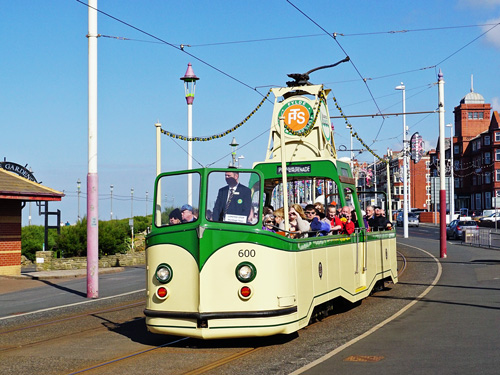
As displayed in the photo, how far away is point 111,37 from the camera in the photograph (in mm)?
19422

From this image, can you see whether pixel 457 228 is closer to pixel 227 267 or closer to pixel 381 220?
A: pixel 381 220

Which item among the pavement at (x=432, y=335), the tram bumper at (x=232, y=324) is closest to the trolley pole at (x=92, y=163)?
the pavement at (x=432, y=335)

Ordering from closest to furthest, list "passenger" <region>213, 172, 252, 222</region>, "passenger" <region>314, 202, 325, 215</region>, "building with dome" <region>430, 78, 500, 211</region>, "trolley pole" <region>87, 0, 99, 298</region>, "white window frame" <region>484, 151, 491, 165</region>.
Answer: "passenger" <region>213, 172, 252, 222</region> → "passenger" <region>314, 202, 325, 215</region> → "trolley pole" <region>87, 0, 99, 298</region> → "building with dome" <region>430, 78, 500, 211</region> → "white window frame" <region>484, 151, 491, 165</region>

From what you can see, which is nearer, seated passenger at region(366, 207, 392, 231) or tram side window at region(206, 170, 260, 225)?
tram side window at region(206, 170, 260, 225)

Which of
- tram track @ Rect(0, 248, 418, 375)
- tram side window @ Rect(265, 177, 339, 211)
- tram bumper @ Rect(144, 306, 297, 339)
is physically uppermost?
tram side window @ Rect(265, 177, 339, 211)

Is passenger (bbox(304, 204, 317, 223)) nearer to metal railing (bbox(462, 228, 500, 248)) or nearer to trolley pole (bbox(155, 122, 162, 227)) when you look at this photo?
trolley pole (bbox(155, 122, 162, 227))

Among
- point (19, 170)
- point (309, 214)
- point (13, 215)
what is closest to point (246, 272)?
point (309, 214)

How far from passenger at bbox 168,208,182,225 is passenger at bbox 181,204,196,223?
0.06 metres

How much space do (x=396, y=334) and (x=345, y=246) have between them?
2499mm

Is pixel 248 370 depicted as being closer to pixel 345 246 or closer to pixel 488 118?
pixel 345 246

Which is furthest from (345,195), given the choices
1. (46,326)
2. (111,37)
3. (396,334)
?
(111,37)

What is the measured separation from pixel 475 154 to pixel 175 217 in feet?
359

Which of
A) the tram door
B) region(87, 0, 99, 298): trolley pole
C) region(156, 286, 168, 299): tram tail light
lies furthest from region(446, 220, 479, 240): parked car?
region(156, 286, 168, 299): tram tail light

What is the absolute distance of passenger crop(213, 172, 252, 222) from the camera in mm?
10070
